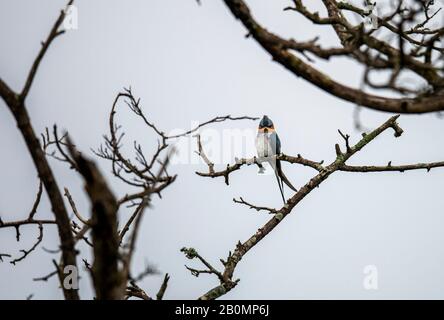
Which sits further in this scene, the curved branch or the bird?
the bird

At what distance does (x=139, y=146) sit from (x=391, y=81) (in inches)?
97.7

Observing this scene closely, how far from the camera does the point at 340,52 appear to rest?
282 centimetres

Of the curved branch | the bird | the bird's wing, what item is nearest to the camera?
the curved branch

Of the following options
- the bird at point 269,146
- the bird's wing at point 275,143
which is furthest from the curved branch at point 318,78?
the bird's wing at point 275,143

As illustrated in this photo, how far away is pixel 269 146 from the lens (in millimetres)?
8297

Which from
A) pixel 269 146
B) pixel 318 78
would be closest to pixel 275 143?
pixel 269 146

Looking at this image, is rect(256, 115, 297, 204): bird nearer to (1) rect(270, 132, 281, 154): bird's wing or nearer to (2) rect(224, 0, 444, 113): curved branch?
(1) rect(270, 132, 281, 154): bird's wing

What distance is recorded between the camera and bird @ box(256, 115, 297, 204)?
7.64m

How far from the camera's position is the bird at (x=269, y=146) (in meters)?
7.64

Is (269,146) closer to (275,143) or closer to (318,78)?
(275,143)

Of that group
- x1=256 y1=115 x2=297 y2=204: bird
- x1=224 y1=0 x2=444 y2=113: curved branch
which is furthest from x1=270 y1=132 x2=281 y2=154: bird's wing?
x1=224 y1=0 x2=444 y2=113: curved branch
